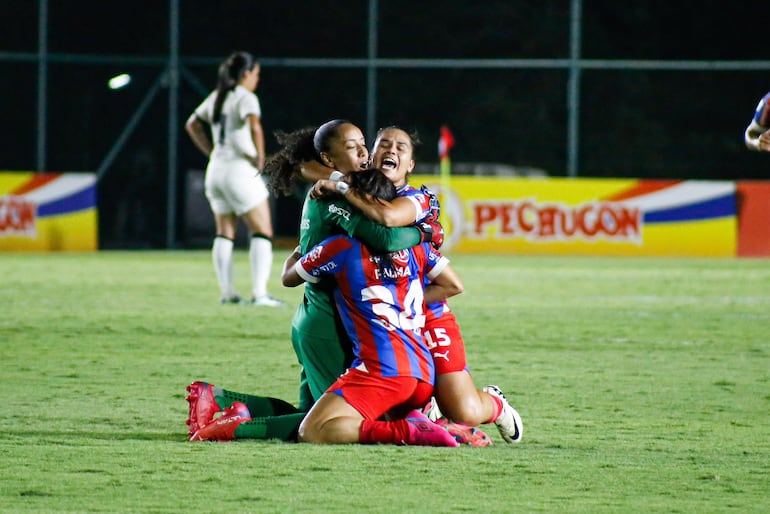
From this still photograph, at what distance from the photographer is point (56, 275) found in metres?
16.8

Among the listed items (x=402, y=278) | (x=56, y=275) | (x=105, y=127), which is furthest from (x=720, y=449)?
(x=105, y=127)

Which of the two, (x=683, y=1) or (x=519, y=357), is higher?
(x=683, y=1)

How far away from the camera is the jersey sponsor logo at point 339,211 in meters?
6.17

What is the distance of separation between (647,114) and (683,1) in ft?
12.6

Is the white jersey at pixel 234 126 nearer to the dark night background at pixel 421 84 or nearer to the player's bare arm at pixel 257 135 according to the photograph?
the player's bare arm at pixel 257 135

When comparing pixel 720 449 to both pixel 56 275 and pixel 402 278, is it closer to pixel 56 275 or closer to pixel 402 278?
pixel 402 278

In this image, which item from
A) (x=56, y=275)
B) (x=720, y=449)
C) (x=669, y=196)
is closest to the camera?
(x=720, y=449)

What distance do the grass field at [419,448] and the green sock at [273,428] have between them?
0.12 meters

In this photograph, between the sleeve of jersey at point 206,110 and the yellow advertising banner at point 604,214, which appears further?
the yellow advertising banner at point 604,214

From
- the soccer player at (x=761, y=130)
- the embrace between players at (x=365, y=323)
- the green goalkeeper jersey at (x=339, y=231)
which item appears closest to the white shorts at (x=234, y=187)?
the soccer player at (x=761, y=130)

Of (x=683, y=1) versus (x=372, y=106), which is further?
(x=683, y=1)

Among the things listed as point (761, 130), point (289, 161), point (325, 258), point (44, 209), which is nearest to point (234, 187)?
point (761, 130)

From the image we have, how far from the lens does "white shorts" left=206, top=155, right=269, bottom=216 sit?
43.3 ft

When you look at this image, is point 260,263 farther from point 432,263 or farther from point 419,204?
point 419,204
